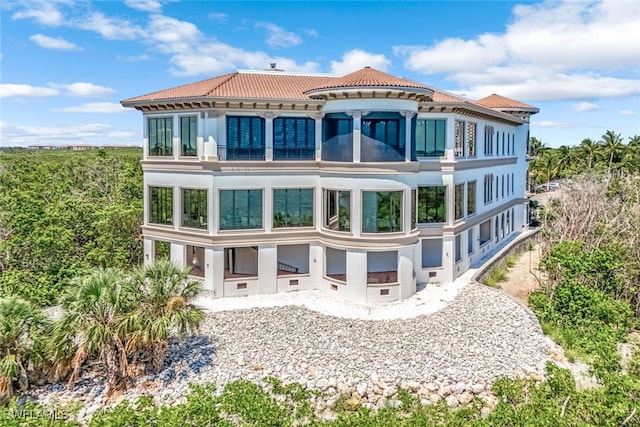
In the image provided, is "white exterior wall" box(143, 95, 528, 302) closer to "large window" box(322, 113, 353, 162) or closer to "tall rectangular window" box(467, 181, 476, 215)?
"large window" box(322, 113, 353, 162)

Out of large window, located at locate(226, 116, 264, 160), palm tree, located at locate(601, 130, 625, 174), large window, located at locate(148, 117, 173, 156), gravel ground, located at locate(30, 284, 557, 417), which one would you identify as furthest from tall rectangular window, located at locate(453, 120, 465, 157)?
palm tree, located at locate(601, 130, 625, 174)

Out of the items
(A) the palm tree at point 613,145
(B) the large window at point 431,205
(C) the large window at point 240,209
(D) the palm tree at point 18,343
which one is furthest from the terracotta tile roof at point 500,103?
(D) the palm tree at point 18,343

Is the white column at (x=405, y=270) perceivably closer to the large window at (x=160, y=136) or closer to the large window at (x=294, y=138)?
the large window at (x=294, y=138)

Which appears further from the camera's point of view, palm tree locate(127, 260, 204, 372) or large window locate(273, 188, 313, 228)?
large window locate(273, 188, 313, 228)

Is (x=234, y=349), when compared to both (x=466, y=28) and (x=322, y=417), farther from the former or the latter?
(x=466, y=28)

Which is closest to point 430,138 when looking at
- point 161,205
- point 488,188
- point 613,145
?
point 488,188

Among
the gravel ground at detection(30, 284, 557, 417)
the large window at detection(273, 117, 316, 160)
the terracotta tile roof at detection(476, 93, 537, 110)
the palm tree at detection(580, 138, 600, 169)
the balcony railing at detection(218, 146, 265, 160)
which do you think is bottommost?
the gravel ground at detection(30, 284, 557, 417)

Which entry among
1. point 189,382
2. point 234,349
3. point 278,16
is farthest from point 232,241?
point 278,16

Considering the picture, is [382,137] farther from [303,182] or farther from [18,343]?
[18,343]
